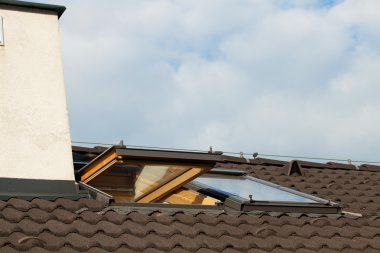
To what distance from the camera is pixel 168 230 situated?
7.08 m

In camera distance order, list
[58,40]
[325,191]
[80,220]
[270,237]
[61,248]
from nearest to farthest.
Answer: [61,248] → [80,220] → [270,237] → [58,40] → [325,191]

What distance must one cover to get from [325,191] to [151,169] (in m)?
3.04

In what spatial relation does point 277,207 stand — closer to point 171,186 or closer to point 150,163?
point 171,186

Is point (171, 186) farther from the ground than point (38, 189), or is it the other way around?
point (171, 186)

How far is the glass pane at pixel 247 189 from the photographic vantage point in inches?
349

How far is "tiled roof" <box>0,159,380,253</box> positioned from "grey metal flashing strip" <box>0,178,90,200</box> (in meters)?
0.17

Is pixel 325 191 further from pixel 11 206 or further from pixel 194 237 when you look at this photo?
pixel 11 206

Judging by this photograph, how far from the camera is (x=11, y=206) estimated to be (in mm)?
7043

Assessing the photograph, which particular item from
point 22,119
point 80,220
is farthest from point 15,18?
point 80,220

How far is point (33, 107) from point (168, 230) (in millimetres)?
2141

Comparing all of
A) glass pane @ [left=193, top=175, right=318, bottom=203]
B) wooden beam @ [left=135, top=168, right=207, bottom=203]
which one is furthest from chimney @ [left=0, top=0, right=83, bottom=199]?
glass pane @ [left=193, top=175, right=318, bottom=203]

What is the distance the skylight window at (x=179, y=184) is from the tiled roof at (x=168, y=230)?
10.5 inches

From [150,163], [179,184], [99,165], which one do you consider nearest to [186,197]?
[179,184]

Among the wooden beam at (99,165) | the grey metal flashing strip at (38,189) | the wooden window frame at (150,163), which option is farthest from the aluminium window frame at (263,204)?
the grey metal flashing strip at (38,189)
